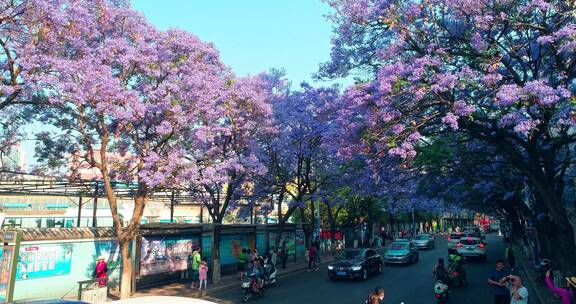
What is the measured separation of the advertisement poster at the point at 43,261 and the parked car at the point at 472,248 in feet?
83.3

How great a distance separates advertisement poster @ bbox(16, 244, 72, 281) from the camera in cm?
1556

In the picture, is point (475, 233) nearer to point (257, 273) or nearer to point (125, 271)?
point (257, 273)

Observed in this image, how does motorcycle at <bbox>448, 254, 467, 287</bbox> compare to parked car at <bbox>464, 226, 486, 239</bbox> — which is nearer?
motorcycle at <bbox>448, 254, 467, 287</bbox>

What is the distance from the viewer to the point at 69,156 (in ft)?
58.4

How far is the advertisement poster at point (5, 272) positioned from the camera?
9.91 meters

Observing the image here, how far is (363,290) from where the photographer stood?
62.1 ft

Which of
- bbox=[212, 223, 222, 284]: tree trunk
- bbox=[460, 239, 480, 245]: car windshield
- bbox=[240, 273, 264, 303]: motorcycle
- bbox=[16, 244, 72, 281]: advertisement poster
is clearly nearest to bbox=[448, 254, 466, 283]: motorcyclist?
bbox=[240, 273, 264, 303]: motorcycle

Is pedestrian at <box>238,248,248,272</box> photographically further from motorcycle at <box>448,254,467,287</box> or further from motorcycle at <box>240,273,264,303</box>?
motorcycle at <box>448,254,467,287</box>

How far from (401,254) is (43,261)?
69.4 feet

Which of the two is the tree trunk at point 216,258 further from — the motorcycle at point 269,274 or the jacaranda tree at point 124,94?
the jacaranda tree at point 124,94

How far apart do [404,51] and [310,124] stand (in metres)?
9.47

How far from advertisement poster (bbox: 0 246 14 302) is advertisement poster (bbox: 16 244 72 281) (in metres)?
5.74

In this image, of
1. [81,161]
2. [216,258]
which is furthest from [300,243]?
[81,161]

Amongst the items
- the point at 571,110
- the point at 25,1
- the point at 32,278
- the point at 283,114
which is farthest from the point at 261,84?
the point at 571,110
